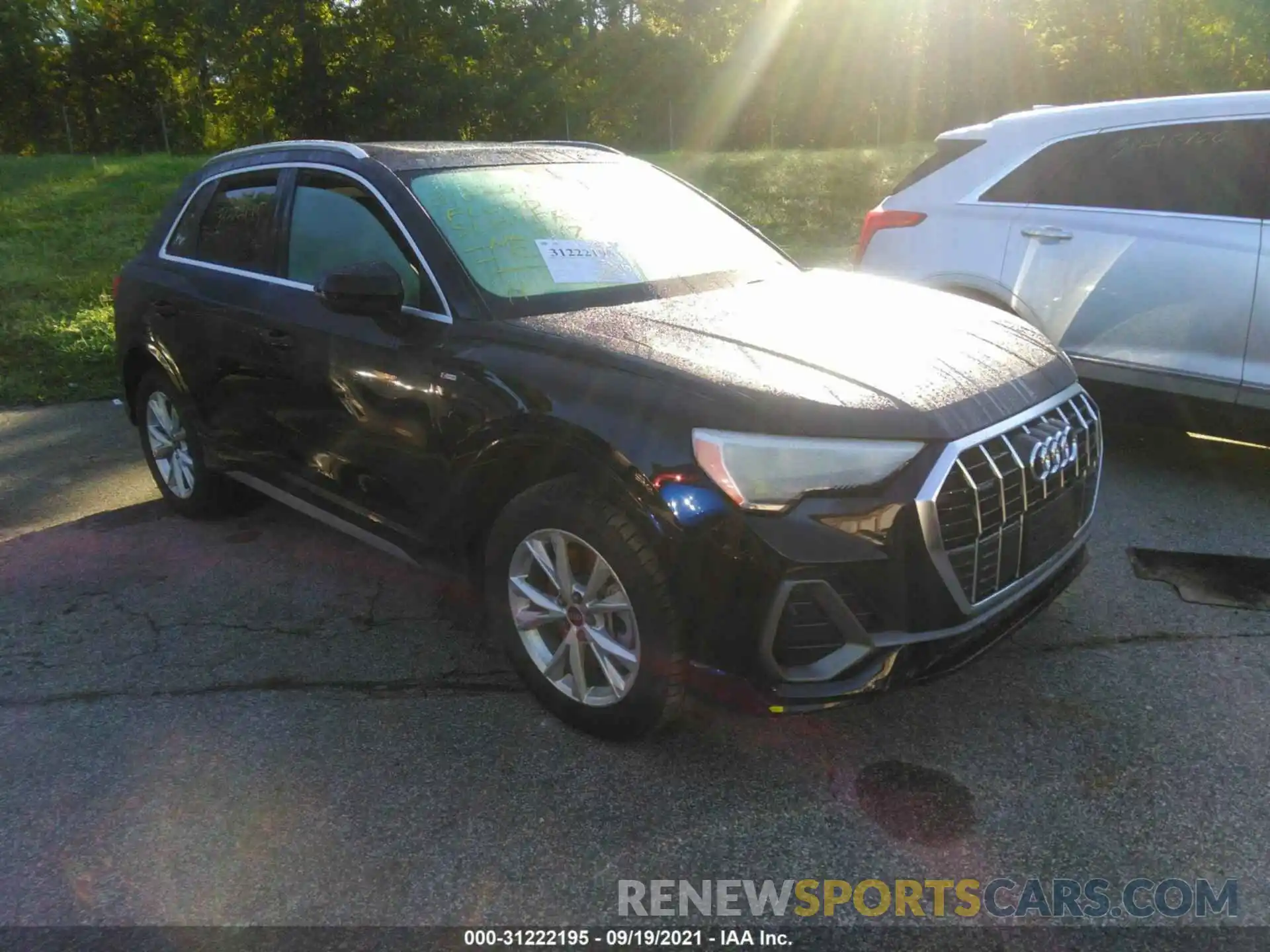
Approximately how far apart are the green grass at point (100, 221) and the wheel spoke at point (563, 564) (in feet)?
19.5

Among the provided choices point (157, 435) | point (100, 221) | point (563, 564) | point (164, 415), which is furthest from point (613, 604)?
point (100, 221)

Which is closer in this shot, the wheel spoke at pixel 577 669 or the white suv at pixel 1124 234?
the wheel spoke at pixel 577 669

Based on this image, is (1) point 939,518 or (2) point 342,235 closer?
(1) point 939,518

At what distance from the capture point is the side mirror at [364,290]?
3248 millimetres

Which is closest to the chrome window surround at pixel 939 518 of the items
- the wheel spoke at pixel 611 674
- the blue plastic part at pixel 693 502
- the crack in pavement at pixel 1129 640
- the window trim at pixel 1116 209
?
the blue plastic part at pixel 693 502

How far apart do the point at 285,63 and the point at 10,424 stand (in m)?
28.5

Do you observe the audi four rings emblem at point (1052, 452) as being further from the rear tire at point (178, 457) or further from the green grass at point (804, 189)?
the green grass at point (804, 189)

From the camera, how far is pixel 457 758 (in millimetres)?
3029

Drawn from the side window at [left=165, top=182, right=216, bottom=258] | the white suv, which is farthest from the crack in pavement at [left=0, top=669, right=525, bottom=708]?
the white suv

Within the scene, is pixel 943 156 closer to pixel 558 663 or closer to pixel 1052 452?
pixel 1052 452

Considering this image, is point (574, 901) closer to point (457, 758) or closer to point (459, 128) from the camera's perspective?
point (457, 758)

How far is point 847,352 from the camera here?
2.93 metres

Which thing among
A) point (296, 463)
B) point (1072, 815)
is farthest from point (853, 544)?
point (296, 463)

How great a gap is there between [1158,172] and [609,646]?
3790 mm
